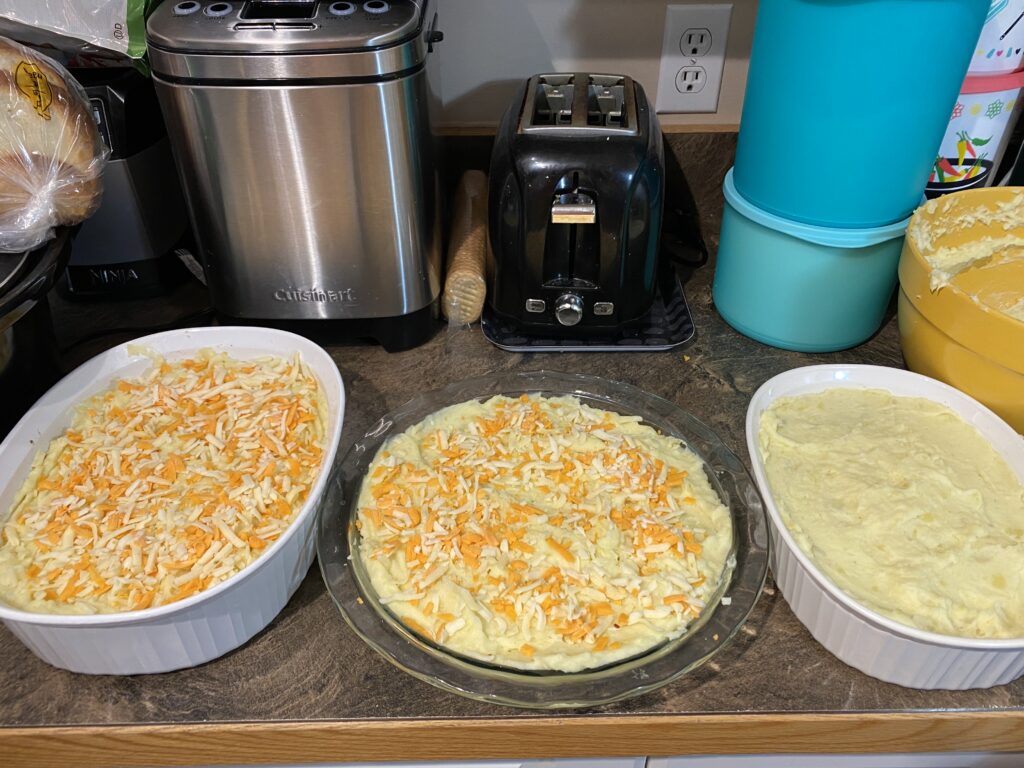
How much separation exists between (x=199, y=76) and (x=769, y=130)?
0.61 meters

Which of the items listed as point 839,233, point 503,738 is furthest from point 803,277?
point 503,738

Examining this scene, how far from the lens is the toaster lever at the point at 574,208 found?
2.95 ft

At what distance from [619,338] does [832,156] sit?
33cm

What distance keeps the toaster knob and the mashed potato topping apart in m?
0.27

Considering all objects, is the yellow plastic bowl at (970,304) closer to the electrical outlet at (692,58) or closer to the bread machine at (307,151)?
the electrical outlet at (692,58)

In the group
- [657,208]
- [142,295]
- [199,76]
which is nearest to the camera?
[199,76]

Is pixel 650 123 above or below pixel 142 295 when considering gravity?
above

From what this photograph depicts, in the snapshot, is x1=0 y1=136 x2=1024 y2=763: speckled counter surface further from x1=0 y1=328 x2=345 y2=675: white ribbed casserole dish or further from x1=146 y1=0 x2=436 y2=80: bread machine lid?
x1=146 y1=0 x2=436 y2=80: bread machine lid

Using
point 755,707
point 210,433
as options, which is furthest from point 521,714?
point 210,433

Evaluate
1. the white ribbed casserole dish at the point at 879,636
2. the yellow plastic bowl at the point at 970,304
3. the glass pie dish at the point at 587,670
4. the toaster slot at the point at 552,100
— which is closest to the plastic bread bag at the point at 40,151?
the glass pie dish at the point at 587,670

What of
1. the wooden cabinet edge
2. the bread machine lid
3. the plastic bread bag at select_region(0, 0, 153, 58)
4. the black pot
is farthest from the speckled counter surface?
the plastic bread bag at select_region(0, 0, 153, 58)

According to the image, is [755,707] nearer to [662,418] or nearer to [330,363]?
[662,418]

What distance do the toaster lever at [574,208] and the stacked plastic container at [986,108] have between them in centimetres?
41

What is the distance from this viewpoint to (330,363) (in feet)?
2.76
